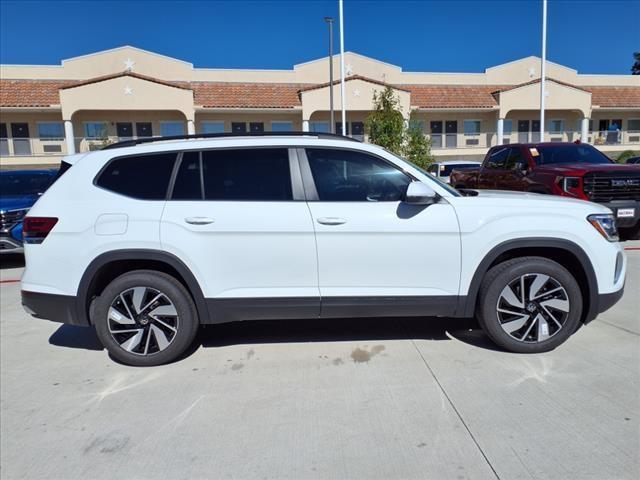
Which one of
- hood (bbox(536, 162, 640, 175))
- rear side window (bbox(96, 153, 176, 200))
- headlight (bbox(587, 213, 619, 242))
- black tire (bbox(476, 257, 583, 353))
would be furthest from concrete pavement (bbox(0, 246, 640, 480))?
hood (bbox(536, 162, 640, 175))

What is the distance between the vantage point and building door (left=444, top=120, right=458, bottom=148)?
29.9 meters

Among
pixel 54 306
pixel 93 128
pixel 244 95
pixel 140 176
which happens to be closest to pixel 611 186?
pixel 140 176

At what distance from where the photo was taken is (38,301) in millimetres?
3641

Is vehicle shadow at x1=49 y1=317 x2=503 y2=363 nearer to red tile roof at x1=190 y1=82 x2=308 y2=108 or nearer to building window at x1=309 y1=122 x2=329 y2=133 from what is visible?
red tile roof at x1=190 y1=82 x2=308 y2=108

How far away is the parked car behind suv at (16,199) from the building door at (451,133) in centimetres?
2527

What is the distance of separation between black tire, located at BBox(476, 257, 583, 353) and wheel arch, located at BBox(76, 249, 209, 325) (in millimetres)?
2316

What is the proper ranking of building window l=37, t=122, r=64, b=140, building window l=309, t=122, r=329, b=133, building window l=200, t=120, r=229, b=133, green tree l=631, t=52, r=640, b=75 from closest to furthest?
1. building window l=37, t=122, r=64, b=140
2. building window l=200, t=120, r=229, b=133
3. building window l=309, t=122, r=329, b=133
4. green tree l=631, t=52, r=640, b=75

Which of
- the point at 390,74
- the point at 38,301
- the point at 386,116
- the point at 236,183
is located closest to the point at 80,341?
the point at 38,301

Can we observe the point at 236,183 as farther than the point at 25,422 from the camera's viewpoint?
Yes

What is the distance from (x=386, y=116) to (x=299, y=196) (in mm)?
13148

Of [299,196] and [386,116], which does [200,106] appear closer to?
[386,116]

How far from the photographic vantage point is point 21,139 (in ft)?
83.9

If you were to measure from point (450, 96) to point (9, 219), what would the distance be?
2790cm

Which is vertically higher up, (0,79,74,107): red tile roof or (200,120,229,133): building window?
(0,79,74,107): red tile roof
